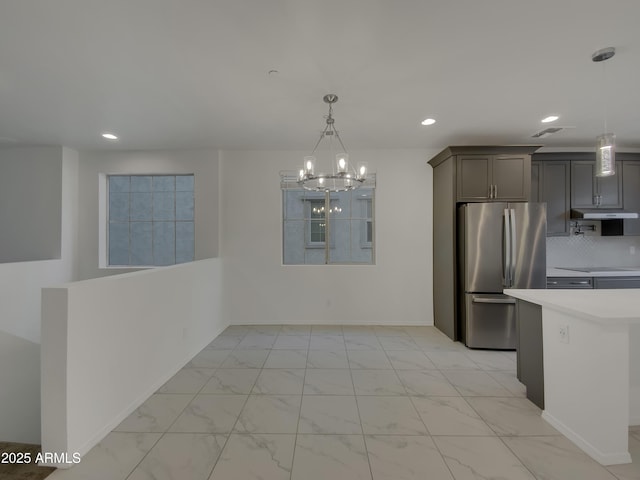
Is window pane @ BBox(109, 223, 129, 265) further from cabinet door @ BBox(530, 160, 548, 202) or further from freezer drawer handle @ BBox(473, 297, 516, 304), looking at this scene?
cabinet door @ BBox(530, 160, 548, 202)

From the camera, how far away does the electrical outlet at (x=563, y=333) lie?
76.7 inches

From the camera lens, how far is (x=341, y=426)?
2.08 m

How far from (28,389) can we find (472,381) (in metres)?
4.39

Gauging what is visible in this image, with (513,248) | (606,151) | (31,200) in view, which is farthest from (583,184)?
(31,200)

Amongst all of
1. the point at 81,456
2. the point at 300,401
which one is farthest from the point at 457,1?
the point at 81,456

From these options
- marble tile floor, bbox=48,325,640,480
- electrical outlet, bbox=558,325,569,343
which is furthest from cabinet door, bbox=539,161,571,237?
electrical outlet, bbox=558,325,569,343

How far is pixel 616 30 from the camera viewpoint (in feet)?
6.07

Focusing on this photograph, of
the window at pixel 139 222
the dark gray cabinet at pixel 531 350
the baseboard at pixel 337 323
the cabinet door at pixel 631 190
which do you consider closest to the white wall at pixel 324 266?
the baseboard at pixel 337 323

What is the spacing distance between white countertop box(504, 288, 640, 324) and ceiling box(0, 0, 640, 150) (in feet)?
5.94

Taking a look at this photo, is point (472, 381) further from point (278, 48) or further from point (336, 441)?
point (278, 48)

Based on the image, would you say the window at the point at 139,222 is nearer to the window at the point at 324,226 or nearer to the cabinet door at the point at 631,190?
the window at the point at 324,226

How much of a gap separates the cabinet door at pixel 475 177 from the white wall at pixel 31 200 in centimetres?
579

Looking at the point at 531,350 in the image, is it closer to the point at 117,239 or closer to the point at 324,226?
the point at 324,226

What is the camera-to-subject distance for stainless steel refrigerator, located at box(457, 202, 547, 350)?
3463 millimetres
